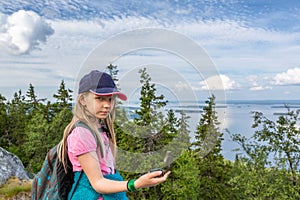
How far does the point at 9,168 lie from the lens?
9805mm

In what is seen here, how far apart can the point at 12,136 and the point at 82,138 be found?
31878 millimetres

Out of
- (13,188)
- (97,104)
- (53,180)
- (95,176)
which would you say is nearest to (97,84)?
(97,104)

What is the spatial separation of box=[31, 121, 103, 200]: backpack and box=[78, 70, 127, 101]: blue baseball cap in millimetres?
205

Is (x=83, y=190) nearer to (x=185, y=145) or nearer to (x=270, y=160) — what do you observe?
(x=185, y=145)

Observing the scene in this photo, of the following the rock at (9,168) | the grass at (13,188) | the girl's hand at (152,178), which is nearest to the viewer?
the girl's hand at (152,178)

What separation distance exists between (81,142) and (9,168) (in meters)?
8.74

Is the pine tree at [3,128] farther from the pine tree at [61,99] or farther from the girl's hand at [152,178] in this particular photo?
the girl's hand at [152,178]

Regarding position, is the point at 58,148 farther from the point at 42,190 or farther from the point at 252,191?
the point at 252,191

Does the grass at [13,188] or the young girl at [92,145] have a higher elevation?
the young girl at [92,145]

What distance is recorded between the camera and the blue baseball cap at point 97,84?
6.84 feet

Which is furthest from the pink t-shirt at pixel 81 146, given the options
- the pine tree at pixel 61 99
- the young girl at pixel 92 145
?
the pine tree at pixel 61 99

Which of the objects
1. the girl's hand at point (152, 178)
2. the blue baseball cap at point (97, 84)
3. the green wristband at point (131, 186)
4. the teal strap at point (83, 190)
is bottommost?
the teal strap at point (83, 190)

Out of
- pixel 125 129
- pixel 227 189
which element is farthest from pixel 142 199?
pixel 125 129

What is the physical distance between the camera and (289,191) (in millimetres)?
14086
